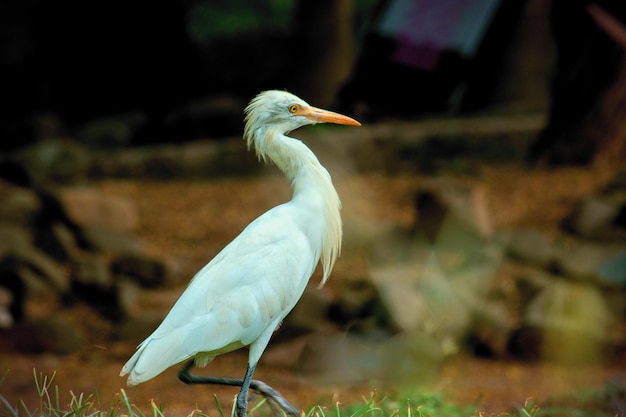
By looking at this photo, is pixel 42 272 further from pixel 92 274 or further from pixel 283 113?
pixel 283 113

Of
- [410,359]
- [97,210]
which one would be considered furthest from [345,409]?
[97,210]

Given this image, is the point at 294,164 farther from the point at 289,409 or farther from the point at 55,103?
the point at 55,103

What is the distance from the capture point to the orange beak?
3713mm

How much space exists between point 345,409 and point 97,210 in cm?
463

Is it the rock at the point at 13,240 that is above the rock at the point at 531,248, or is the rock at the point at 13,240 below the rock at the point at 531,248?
below

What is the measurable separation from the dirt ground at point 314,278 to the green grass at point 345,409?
343 mm

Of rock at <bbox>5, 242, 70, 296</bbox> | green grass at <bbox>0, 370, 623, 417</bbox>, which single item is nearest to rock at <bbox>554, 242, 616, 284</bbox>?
green grass at <bbox>0, 370, 623, 417</bbox>

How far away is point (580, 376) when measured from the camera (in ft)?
20.4

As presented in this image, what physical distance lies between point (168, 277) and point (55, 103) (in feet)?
20.5

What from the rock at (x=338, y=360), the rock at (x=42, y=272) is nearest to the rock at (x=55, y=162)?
the rock at (x=42, y=272)

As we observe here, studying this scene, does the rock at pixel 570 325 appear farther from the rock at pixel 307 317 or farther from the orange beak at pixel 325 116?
the orange beak at pixel 325 116

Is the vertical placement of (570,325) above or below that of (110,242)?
above

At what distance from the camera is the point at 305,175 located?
3820mm

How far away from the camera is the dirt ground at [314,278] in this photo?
5.88 m
